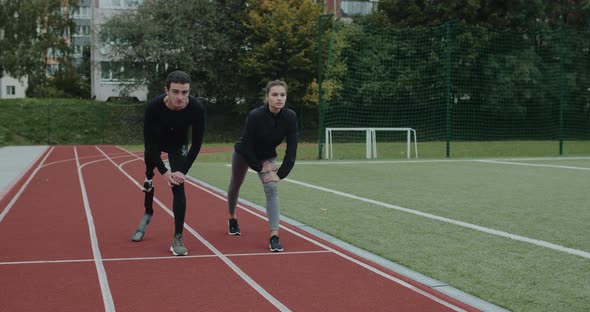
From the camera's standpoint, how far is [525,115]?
108 ft

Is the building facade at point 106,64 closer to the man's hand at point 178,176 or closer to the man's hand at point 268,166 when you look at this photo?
the man's hand at point 268,166

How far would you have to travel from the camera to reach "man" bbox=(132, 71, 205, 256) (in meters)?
6.34

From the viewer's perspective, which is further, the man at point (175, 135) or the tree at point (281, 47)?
the tree at point (281, 47)

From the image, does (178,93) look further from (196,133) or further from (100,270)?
(100,270)

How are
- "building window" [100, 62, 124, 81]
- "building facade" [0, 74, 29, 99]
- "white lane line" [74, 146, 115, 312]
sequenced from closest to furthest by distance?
"white lane line" [74, 146, 115, 312] < "building window" [100, 62, 124, 81] < "building facade" [0, 74, 29, 99]

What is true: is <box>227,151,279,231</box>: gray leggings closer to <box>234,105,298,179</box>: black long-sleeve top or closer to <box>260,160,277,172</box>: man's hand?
<box>260,160,277,172</box>: man's hand

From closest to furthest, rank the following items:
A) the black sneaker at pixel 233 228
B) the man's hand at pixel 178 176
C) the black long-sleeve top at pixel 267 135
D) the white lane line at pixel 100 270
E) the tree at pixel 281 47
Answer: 1. the white lane line at pixel 100 270
2. the man's hand at pixel 178 176
3. the black long-sleeve top at pixel 267 135
4. the black sneaker at pixel 233 228
5. the tree at pixel 281 47

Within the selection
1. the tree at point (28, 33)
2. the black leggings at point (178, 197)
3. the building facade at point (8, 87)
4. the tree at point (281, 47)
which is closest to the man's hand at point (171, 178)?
the black leggings at point (178, 197)

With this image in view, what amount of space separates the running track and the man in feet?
1.66

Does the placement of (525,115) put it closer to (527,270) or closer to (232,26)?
(232,26)

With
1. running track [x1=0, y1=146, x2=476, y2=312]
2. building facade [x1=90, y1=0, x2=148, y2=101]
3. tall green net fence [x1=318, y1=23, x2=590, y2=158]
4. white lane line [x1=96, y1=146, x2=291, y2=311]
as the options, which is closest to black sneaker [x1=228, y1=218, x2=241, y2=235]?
running track [x1=0, y1=146, x2=476, y2=312]

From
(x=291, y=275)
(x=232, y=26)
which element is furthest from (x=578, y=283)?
(x=232, y=26)

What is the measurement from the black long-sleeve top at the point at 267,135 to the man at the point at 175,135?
0.46m

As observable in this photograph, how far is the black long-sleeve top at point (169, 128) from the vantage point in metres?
6.38
